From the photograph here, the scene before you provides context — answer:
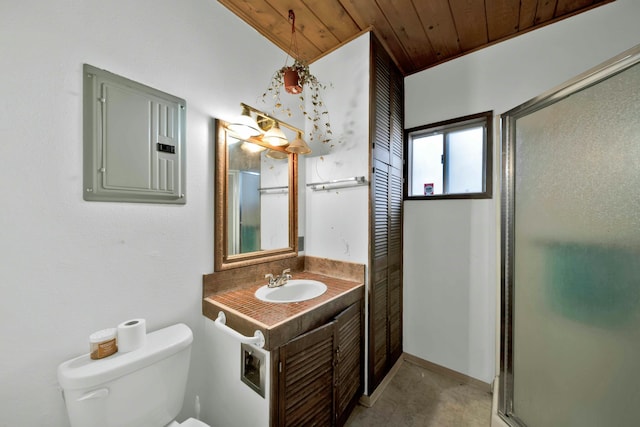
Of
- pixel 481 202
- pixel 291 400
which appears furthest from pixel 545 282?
pixel 291 400

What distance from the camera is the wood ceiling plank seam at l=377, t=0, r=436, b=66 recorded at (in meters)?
1.42

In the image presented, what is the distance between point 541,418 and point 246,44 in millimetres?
2533

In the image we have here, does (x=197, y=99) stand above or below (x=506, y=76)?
below

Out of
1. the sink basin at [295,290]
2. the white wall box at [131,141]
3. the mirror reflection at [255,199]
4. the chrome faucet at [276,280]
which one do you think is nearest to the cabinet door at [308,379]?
the sink basin at [295,290]

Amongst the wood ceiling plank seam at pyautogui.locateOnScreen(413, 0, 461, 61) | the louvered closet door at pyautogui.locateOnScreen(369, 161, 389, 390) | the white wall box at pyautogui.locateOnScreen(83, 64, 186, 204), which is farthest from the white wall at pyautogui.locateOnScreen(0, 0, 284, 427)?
the wood ceiling plank seam at pyautogui.locateOnScreen(413, 0, 461, 61)

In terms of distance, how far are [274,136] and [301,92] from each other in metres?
0.47

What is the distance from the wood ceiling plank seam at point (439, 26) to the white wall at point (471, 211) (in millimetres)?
142

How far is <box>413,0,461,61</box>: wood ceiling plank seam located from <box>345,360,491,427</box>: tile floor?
2.51 meters

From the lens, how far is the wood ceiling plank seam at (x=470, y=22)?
141 cm

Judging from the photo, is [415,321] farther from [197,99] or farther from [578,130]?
Answer: [197,99]

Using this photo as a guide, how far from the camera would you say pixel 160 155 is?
3.69 ft

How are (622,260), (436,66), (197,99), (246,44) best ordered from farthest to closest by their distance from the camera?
(436,66) < (246,44) < (197,99) < (622,260)

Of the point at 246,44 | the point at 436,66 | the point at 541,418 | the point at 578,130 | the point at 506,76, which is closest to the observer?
the point at 578,130

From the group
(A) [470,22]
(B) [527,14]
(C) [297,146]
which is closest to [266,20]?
(C) [297,146]
